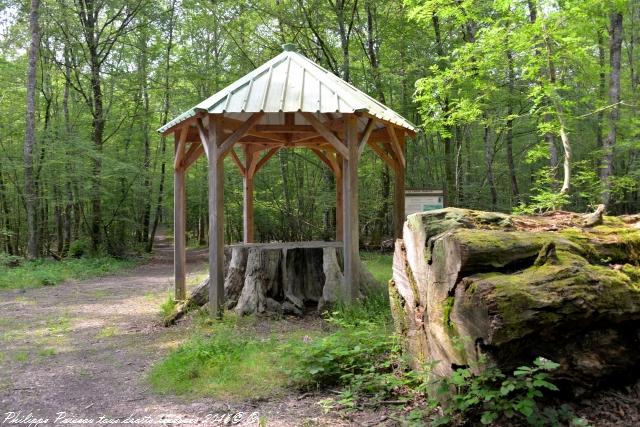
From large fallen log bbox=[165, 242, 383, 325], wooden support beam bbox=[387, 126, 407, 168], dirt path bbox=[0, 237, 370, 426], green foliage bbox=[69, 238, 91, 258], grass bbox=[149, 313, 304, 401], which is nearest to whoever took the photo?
dirt path bbox=[0, 237, 370, 426]

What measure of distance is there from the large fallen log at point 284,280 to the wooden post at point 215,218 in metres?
0.45

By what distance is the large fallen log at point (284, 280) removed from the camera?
7.19 metres

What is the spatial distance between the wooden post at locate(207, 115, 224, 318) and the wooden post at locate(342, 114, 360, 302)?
1.82 meters

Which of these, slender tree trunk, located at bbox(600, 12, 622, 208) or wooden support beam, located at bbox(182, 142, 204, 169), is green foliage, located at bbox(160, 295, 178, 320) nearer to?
wooden support beam, located at bbox(182, 142, 204, 169)

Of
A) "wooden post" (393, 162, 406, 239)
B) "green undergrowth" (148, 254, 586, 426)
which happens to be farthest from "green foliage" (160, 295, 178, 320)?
"wooden post" (393, 162, 406, 239)

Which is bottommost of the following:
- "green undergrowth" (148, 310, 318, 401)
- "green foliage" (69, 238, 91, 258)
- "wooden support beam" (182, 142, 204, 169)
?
"green undergrowth" (148, 310, 318, 401)

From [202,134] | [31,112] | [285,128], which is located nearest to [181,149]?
[202,134]

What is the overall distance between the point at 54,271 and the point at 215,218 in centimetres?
846

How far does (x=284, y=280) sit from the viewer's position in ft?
24.5

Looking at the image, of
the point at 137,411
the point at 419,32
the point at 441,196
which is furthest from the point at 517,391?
the point at 419,32

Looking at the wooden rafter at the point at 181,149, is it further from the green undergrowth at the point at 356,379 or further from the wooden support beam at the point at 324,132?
the green undergrowth at the point at 356,379

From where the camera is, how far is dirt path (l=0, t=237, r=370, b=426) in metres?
3.68

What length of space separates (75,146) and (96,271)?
4441 mm

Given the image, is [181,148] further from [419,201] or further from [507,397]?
[507,397]
